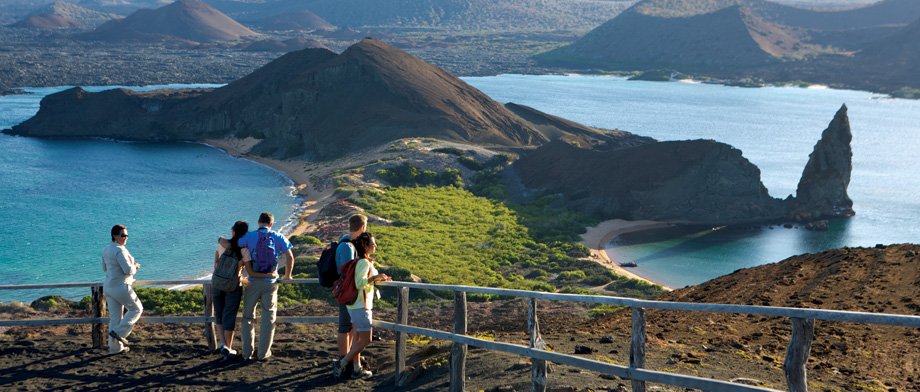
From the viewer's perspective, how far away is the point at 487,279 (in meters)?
45.6

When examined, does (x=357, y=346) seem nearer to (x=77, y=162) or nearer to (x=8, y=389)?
(x=8, y=389)

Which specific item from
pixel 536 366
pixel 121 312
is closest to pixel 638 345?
pixel 536 366

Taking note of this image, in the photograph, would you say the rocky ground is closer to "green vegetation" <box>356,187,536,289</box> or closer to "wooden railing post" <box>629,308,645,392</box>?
"wooden railing post" <box>629,308,645,392</box>

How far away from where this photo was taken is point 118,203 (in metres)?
73.2

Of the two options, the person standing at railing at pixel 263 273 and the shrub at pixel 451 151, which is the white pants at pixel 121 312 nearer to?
the person standing at railing at pixel 263 273

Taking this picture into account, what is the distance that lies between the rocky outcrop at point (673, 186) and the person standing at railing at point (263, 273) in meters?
56.2

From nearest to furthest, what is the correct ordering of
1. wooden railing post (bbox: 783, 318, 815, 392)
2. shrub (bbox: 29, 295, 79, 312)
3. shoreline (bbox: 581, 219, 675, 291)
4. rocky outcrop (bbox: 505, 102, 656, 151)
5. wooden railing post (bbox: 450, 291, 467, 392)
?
wooden railing post (bbox: 783, 318, 815, 392) → wooden railing post (bbox: 450, 291, 467, 392) → shrub (bbox: 29, 295, 79, 312) → shoreline (bbox: 581, 219, 675, 291) → rocky outcrop (bbox: 505, 102, 656, 151)

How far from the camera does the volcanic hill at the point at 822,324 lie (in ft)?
45.7

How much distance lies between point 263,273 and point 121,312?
2.58m

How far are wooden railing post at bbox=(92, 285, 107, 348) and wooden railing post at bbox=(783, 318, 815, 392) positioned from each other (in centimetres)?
1066

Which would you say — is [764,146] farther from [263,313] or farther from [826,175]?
[263,313]

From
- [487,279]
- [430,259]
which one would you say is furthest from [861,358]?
[430,259]

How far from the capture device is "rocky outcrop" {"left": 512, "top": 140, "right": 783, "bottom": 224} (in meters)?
71.2

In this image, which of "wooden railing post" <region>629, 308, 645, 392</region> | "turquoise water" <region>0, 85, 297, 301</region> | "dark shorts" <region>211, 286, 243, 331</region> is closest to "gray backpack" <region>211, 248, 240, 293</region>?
"dark shorts" <region>211, 286, 243, 331</region>
